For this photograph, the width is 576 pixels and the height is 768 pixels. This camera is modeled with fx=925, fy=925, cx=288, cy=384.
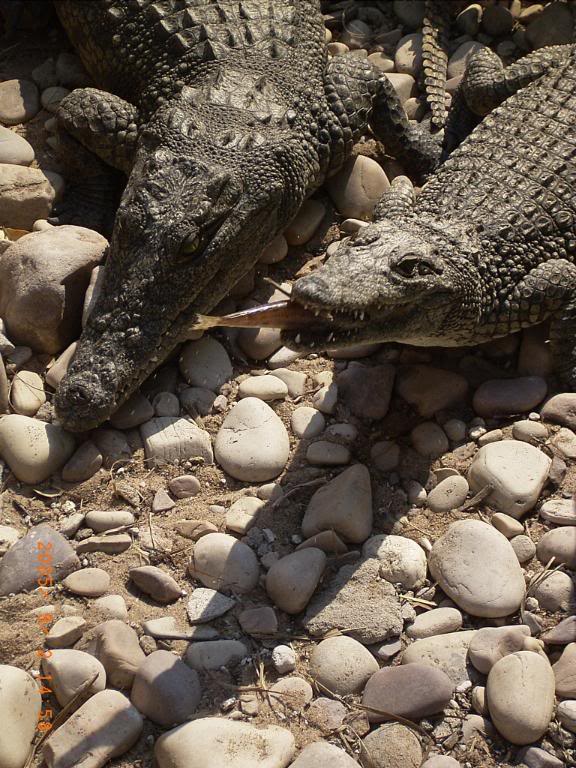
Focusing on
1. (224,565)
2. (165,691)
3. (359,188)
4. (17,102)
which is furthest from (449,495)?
(17,102)

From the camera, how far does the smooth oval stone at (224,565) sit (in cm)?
312

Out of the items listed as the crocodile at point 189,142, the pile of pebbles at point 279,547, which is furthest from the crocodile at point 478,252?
the crocodile at point 189,142

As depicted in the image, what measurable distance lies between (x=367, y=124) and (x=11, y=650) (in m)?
2.96

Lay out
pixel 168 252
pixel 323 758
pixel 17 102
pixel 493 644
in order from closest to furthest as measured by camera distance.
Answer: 1. pixel 323 758
2. pixel 493 644
3. pixel 168 252
4. pixel 17 102

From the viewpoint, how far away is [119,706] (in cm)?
276

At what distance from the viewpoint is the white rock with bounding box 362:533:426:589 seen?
3.10 metres

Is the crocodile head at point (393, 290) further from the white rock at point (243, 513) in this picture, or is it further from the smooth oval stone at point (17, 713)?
the smooth oval stone at point (17, 713)

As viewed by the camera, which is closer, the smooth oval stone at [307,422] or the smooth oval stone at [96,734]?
the smooth oval stone at [96,734]

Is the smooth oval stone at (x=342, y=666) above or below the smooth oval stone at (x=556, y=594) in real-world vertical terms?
below

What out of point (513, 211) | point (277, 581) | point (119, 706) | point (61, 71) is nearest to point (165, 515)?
point (277, 581)

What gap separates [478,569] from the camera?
303 centimetres

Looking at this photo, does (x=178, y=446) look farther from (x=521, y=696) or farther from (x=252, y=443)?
(x=521, y=696)

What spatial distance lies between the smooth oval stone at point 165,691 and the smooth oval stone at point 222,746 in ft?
0.31

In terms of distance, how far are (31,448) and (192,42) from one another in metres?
2.19
